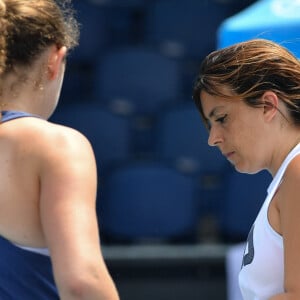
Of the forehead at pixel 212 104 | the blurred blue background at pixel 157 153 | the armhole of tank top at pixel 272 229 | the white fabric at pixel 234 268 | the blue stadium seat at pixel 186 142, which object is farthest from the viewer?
the blue stadium seat at pixel 186 142

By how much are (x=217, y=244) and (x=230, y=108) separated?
3419 mm

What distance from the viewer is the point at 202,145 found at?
17.7 feet

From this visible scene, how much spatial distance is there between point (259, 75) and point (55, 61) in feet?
1.30

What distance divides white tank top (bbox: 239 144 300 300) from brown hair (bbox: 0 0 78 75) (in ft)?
1.68

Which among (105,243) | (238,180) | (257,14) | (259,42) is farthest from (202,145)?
(259,42)

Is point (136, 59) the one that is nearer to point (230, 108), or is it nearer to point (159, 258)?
point (159, 258)

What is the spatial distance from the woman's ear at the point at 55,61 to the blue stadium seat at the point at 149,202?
3.19 metres

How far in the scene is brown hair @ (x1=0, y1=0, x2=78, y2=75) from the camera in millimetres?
1821

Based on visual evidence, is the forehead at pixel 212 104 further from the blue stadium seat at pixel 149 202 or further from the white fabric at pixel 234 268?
the blue stadium seat at pixel 149 202

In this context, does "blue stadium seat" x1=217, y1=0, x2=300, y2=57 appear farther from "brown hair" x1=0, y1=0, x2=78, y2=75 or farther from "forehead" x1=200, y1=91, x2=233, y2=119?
"brown hair" x1=0, y1=0, x2=78, y2=75

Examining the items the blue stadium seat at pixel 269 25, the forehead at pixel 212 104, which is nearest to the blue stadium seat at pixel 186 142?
the blue stadium seat at pixel 269 25

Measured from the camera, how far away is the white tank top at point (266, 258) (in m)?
1.79

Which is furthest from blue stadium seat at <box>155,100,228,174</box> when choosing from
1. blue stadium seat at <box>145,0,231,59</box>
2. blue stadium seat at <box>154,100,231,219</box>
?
blue stadium seat at <box>145,0,231,59</box>

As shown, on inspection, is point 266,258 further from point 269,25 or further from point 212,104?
A: point 269,25
